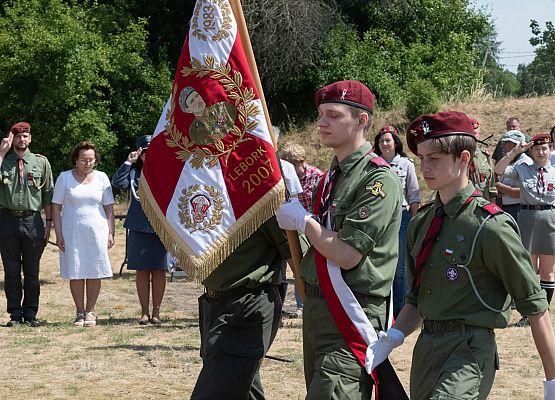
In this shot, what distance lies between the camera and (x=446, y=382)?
3834mm

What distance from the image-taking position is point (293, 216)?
4516 mm

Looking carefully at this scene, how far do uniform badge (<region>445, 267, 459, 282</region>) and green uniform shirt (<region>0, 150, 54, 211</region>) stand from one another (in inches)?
305

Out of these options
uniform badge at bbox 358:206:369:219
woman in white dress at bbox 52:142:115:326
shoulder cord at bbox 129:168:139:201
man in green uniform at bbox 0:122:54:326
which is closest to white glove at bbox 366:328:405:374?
uniform badge at bbox 358:206:369:219

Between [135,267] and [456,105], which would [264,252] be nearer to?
[135,267]

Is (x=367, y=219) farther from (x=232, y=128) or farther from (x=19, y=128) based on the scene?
(x=19, y=128)

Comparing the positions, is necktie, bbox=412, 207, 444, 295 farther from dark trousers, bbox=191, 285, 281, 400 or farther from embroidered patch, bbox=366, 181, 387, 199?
dark trousers, bbox=191, 285, 281, 400

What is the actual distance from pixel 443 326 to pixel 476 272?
27 cm

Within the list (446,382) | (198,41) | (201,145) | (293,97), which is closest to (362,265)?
(446,382)

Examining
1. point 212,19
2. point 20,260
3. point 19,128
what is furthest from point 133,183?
point 212,19

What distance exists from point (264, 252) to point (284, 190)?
1.30 ft

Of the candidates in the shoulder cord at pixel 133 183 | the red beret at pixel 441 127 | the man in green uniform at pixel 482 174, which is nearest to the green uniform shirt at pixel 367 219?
the red beret at pixel 441 127

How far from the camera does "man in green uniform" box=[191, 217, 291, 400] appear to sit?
498 centimetres

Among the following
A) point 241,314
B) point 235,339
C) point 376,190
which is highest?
point 376,190

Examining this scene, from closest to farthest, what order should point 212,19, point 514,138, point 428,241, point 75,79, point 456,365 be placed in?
point 456,365, point 428,241, point 212,19, point 514,138, point 75,79
